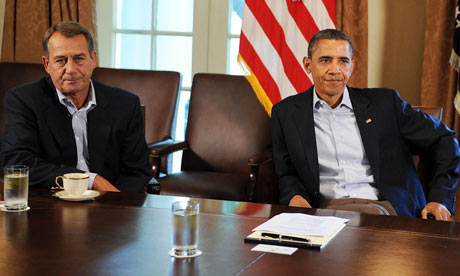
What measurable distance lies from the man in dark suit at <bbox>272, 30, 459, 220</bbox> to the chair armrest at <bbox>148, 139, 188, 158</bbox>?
813 mm

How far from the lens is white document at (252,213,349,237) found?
5.55 ft

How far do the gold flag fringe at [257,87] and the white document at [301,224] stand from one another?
193cm

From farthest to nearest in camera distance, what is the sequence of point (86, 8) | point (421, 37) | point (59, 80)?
point (86, 8) → point (421, 37) → point (59, 80)

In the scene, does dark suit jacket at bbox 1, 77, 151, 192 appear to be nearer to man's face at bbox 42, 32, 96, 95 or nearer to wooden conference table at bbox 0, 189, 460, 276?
man's face at bbox 42, 32, 96, 95

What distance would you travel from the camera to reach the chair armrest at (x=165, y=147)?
348cm

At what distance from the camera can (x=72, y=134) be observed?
2.75 m

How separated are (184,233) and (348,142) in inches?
57.2

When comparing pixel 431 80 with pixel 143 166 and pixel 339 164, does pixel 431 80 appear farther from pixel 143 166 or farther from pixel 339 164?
pixel 143 166

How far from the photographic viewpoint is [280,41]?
3979mm

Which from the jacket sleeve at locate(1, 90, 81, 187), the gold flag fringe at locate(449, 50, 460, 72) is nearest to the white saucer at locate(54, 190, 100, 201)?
the jacket sleeve at locate(1, 90, 81, 187)

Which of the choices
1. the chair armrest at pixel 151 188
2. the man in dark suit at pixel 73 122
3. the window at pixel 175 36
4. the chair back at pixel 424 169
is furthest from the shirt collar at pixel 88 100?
the window at pixel 175 36

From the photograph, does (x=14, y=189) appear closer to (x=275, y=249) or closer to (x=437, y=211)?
(x=275, y=249)

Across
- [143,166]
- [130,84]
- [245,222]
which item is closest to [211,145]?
[130,84]

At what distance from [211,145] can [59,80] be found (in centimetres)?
126
